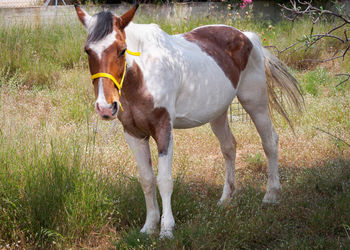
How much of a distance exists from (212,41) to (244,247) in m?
1.98

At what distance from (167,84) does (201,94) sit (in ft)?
1.59

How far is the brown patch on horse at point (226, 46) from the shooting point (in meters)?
4.19

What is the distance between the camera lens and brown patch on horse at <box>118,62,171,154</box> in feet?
11.1

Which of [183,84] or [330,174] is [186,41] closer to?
[183,84]

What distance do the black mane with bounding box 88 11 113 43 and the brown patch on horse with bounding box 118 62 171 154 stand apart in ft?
1.34

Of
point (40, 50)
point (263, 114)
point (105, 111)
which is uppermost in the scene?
point (105, 111)

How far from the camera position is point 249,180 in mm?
5141

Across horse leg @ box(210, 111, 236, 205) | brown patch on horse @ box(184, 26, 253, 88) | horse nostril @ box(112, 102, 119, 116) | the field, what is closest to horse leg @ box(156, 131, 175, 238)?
the field

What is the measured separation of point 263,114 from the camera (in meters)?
4.64

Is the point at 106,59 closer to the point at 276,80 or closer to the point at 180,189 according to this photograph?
the point at 180,189

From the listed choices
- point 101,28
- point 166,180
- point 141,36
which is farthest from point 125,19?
point 166,180

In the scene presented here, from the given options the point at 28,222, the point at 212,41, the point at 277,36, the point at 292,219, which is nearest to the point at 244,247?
the point at 292,219

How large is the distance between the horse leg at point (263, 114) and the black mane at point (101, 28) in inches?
75.0

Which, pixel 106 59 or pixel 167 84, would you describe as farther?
pixel 167 84
